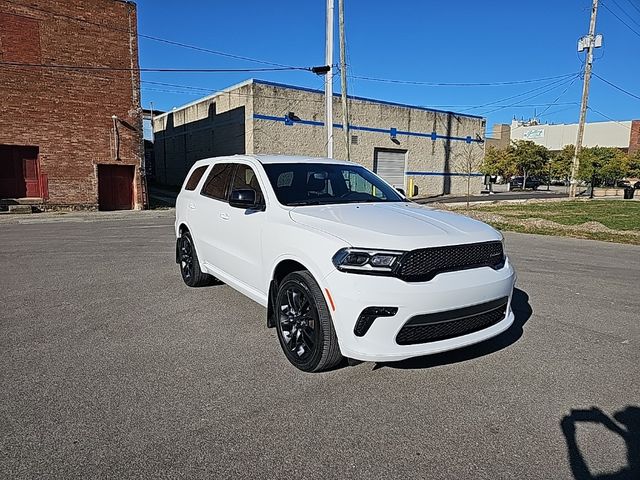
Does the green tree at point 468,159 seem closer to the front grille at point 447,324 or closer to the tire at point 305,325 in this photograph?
the front grille at point 447,324

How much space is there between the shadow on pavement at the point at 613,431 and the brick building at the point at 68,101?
2183 centimetres

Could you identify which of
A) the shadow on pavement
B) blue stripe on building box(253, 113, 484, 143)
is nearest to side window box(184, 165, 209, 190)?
the shadow on pavement

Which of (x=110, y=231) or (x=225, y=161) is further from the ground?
(x=225, y=161)

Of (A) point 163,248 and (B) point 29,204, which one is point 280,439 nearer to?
(A) point 163,248

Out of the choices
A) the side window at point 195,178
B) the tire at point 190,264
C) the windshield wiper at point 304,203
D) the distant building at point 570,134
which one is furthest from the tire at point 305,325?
the distant building at point 570,134

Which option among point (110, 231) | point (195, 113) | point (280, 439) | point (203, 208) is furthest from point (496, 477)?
point (195, 113)

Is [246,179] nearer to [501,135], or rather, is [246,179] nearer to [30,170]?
[30,170]

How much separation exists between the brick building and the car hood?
19.7 meters

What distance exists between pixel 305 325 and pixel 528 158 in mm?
57227

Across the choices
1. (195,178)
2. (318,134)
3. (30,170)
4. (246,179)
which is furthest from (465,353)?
(318,134)

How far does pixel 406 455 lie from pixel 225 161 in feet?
13.6

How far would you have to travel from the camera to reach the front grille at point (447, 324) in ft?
10.6

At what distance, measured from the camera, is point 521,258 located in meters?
8.94

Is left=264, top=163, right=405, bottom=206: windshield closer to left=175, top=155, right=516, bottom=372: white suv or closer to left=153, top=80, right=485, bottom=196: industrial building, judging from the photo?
left=175, top=155, right=516, bottom=372: white suv
